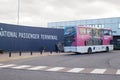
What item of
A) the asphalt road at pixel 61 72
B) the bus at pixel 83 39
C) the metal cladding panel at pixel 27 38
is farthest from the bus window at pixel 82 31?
the asphalt road at pixel 61 72

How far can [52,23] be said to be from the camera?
91.5 metres

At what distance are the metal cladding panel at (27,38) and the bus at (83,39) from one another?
759 centimetres

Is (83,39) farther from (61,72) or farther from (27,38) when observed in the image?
(61,72)

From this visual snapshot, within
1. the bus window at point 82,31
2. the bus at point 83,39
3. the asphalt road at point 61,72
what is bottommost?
the asphalt road at point 61,72

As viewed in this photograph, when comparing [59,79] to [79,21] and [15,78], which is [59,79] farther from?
[79,21]

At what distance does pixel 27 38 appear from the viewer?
1692 inches

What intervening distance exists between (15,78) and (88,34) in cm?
2445

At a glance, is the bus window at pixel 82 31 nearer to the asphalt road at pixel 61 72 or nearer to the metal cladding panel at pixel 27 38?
the metal cladding panel at pixel 27 38

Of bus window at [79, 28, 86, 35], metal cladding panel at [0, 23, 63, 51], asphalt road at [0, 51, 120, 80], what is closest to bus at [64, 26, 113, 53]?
bus window at [79, 28, 86, 35]

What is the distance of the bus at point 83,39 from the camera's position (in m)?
36.2

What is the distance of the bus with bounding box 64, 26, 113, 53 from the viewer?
3622 cm

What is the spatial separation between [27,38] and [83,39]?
31.4 ft

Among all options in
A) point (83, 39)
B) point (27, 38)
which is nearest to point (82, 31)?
point (83, 39)

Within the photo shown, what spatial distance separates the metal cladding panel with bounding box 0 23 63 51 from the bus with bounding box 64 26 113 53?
7591 millimetres
